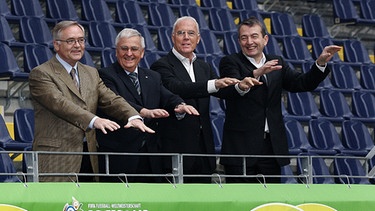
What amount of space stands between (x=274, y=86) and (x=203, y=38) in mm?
4853

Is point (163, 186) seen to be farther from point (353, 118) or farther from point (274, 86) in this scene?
point (353, 118)

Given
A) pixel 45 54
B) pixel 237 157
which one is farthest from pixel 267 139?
pixel 45 54

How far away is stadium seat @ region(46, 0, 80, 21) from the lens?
408 inches

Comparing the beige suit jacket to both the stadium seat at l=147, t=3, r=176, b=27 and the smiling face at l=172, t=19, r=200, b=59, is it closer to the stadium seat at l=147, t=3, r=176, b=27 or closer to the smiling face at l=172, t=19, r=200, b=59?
the smiling face at l=172, t=19, r=200, b=59

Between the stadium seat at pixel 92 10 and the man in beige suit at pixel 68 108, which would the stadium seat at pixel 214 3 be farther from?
the man in beige suit at pixel 68 108

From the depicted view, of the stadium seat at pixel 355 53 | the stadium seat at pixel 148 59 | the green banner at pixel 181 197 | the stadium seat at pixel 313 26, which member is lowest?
the green banner at pixel 181 197

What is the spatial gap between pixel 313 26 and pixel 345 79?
1.11 meters

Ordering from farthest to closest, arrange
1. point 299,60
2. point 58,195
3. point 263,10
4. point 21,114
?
point 263,10
point 299,60
point 21,114
point 58,195

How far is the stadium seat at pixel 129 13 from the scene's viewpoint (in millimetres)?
10906

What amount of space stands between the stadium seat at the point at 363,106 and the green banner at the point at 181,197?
16.4ft

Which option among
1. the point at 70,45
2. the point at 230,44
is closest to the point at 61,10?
the point at 230,44

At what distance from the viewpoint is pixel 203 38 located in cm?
1100

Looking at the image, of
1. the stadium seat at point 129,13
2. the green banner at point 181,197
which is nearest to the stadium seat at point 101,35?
the stadium seat at point 129,13

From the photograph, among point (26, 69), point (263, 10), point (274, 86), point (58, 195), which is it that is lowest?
point (58, 195)
